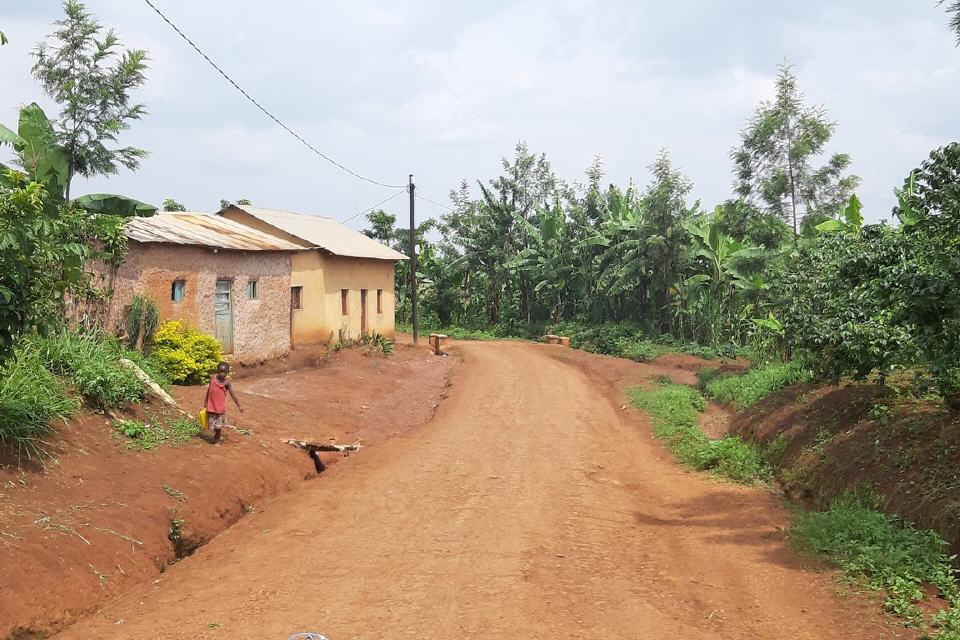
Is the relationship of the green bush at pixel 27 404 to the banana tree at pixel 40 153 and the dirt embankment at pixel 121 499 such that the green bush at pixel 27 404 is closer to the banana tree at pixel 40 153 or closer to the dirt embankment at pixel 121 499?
the dirt embankment at pixel 121 499

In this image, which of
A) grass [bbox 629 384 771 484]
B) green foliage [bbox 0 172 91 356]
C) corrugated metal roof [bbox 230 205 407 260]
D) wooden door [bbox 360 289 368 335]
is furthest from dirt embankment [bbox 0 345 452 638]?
wooden door [bbox 360 289 368 335]

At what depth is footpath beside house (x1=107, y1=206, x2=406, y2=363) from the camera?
15914 mm

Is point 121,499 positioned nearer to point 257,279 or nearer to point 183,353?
point 183,353

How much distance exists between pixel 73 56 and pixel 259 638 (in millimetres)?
Answer: 17702

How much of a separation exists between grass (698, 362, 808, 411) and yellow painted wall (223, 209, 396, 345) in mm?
11685

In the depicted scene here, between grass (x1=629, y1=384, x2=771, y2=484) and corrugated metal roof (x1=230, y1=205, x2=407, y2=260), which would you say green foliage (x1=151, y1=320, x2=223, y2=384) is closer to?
corrugated metal roof (x1=230, y1=205, x2=407, y2=260)

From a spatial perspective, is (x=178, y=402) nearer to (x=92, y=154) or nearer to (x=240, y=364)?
(x=240, y=364)

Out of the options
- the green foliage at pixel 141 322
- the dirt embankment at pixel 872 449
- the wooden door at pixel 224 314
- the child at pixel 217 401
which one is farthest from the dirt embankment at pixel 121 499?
the dirt embankment at pixel 872 449

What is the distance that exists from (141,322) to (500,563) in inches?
418

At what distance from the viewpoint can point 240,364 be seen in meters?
18.4

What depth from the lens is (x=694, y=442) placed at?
13.2 m

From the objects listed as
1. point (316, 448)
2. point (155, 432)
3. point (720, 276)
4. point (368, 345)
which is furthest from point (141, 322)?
point (720, 276)

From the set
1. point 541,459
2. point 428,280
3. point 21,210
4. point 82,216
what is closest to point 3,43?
point 21,210

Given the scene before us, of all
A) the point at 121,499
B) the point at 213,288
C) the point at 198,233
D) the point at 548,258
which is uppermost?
the point at 548,258
